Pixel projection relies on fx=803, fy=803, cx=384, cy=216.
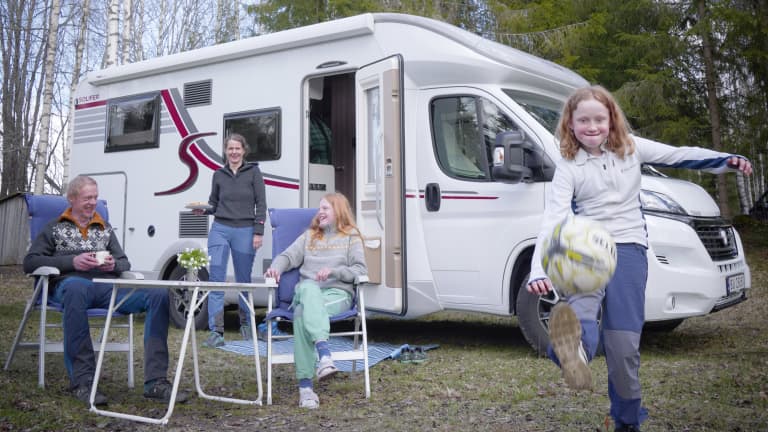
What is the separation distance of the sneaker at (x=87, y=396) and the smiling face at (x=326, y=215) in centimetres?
168

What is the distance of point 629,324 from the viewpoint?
3035 millimetres

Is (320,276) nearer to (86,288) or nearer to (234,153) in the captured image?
(86,288)

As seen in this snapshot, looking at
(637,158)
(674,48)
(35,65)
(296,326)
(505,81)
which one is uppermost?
(35,65)

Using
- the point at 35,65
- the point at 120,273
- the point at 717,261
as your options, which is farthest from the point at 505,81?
the point at 35,65

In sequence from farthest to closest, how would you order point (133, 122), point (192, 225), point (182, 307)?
point (133, 122), point (182, 307), point (192, 225)

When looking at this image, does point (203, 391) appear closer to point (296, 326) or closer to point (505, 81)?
point (296, 326)

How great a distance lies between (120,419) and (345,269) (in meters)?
1.59

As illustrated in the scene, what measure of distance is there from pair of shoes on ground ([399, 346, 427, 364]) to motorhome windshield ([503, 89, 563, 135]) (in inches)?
72.6

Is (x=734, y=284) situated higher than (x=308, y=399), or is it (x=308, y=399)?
(x=734, y=284)

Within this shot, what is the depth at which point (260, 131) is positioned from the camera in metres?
7.19

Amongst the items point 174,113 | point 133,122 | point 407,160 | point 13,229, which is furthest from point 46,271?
point 13,229

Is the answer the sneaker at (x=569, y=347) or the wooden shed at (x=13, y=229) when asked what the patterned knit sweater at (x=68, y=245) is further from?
the wooden shed at (x=13, y=229)

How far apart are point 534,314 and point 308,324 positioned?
6.28 ft

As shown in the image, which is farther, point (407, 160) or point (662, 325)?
point (662, 325)
